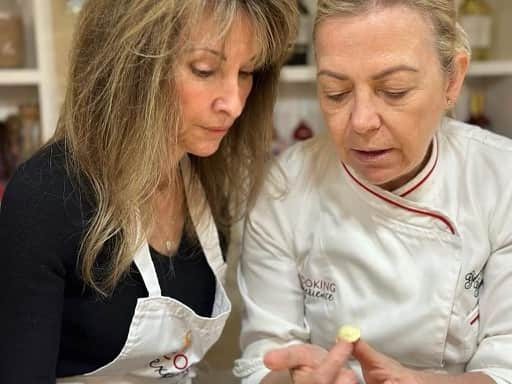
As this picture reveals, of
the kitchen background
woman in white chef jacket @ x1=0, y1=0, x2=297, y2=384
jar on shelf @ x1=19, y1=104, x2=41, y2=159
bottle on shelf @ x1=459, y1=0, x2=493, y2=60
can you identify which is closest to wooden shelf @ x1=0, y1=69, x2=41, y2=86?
the kitchen background

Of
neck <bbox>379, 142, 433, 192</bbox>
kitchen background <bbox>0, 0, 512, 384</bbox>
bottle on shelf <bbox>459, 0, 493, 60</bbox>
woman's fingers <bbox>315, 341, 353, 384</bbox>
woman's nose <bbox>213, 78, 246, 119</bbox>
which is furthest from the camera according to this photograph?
bottle on shelf <bbox>459, 0, 493, 60</bbox>

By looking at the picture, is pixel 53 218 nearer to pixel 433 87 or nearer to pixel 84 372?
pixel 84 372

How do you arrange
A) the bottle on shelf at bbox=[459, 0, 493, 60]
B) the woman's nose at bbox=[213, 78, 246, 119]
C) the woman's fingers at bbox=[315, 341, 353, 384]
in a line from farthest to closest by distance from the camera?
1. the bottle on shelf at bbox=[459, 0, 493, 60]
2. the woman's nose at bbox=[213, 78, 246, 119]
3. the woman's fingers at bbox=[315, 341, 353, 384]

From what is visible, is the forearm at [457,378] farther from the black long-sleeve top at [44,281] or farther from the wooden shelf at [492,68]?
the wooden shelf at [492,68]

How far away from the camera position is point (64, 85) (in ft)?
4.77

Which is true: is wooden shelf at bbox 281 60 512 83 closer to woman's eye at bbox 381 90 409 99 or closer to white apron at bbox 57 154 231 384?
white apron at bbox 57 154 231 384

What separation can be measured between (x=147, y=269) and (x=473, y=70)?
1.01m

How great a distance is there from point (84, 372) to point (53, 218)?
10.7 inches

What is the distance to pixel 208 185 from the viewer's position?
3.98 ft

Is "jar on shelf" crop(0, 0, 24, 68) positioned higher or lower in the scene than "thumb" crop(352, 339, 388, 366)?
higher

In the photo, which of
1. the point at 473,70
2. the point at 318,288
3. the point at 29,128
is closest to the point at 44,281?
the point at 318,288

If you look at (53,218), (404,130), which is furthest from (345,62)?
(53,218)

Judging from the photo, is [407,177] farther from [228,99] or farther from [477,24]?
[477,24]

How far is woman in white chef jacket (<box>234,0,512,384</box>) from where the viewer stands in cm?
96
